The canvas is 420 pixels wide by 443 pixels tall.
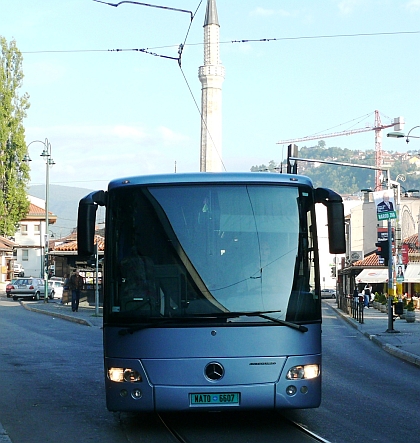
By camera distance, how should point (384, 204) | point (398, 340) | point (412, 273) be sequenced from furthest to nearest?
point (412, 273) → point (384, 204) → point (398, 340)

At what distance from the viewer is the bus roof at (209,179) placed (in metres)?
8.83

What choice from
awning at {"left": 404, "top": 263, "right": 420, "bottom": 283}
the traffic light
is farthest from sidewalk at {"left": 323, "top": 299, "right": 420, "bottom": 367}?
awning at {"left": 404, "top": 263, "right": 420, "bottom": 283}

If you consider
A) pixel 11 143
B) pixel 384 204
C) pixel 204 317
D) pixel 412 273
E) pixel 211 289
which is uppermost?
pixel 11 143

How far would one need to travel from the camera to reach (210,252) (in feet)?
28.2

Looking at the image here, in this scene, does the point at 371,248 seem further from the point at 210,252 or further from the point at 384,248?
the point at 210,252

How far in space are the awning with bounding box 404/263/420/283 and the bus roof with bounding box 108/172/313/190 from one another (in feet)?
169

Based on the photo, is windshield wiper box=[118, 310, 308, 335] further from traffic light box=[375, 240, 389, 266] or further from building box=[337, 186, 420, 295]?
building box=[337, 186, 420, 295]

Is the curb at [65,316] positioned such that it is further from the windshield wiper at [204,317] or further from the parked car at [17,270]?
the parked car at [17,270]

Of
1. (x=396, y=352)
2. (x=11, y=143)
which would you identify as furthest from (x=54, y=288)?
(x=396, y=352)

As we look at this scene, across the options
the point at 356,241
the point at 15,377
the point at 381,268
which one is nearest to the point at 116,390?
the point at 15,377

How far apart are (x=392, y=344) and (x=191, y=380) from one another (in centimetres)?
1527

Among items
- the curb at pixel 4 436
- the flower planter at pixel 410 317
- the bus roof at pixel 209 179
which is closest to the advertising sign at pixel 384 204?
the flower planter at pixel 410 317

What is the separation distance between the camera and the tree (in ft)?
218

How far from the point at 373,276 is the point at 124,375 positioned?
61.8 metres
